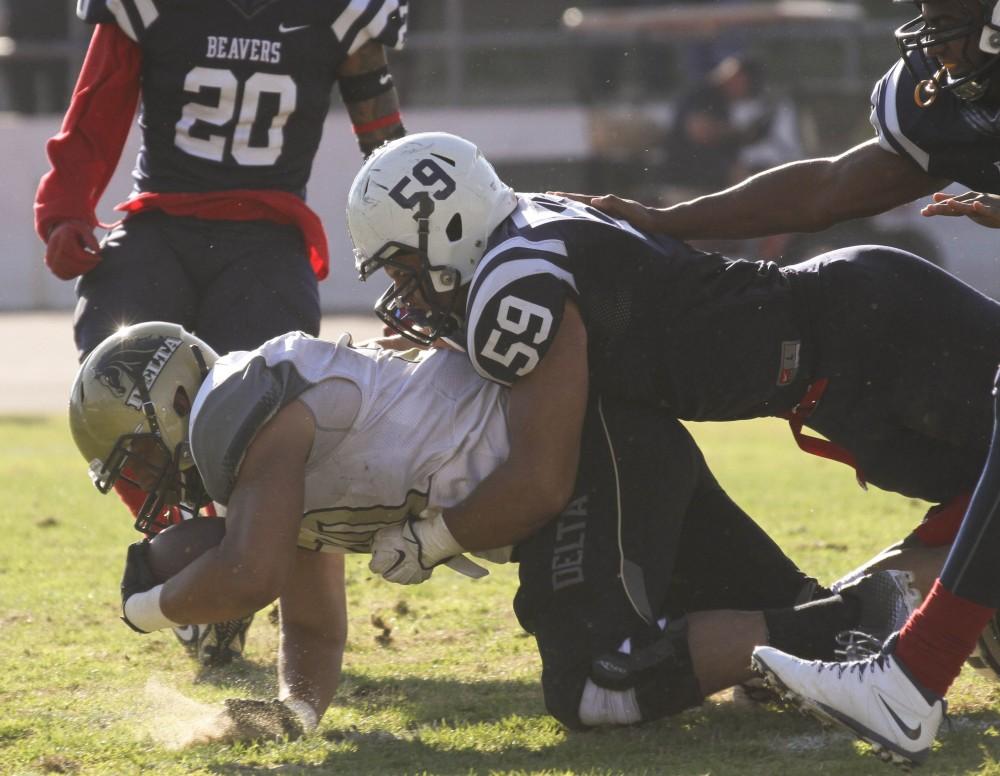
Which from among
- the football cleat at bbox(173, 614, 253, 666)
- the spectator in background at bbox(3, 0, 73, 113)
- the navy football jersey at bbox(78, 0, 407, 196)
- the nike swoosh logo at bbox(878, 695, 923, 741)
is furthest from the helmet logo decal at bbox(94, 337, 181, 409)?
the spectator in background at bbox(3, 0, 73, 113)

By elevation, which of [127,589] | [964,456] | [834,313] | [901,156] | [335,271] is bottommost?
[335,271]

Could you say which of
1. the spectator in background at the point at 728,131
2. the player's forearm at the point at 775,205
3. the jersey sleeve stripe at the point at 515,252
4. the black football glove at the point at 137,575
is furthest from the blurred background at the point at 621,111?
the black football glove at the point at 137,575

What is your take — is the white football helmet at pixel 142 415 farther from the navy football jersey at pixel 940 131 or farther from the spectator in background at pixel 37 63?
the spectator in background at pixel 37 63

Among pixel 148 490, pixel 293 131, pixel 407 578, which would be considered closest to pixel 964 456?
pixel 407 578

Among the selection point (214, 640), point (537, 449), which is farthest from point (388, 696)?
point (537, 449)

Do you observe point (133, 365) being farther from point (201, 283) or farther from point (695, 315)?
point (695, 315)

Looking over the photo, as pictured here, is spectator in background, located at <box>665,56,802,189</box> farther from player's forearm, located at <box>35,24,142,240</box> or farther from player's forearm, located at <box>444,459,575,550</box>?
player's forearm, located at <box>444,459,575,550</box>

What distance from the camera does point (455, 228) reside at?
3.65 metres

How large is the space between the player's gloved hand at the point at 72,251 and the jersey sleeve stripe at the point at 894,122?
221 cm

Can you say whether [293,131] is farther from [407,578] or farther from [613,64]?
[613,64]

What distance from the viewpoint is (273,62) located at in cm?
473

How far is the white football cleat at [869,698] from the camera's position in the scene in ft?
9.99

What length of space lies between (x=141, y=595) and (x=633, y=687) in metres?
1.07

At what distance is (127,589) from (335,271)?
1123 cm
